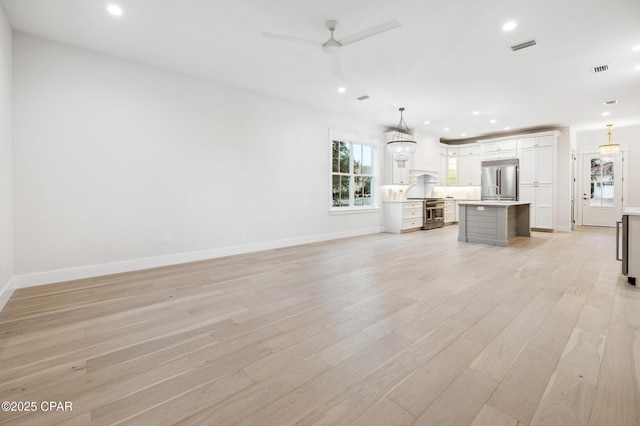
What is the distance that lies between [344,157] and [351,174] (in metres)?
0.46

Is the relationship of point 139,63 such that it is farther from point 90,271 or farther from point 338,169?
point 338,169

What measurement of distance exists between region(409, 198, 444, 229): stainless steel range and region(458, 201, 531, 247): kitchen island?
6.50 feet

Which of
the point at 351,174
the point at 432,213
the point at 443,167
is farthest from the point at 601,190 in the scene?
the point at 351,174

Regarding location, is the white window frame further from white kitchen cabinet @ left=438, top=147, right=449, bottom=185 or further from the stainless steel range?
white kitchen cabinet @ left=438, top=147, right=449, bottom=185

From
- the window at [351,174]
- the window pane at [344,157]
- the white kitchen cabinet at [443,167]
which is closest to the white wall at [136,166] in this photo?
the window at [351,174]

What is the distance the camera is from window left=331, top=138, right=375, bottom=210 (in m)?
6.98

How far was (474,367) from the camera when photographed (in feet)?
5.69

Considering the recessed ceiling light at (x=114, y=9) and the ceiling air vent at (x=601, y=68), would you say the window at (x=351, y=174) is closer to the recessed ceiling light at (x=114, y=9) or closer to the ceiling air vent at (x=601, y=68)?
the ceiling air vent at (x=601, y=68)

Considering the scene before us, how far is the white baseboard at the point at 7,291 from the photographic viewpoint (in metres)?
2.83

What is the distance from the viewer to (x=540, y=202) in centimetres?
800

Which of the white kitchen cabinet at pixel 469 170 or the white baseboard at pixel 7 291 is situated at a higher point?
the white kitchen cabinet at pixel 469 170

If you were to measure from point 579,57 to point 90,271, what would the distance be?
7271 mm

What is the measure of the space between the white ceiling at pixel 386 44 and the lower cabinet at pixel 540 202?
102 inches

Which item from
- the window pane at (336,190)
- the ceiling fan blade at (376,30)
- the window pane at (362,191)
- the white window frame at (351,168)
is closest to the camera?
the ceiling fan blade at (376,30)
